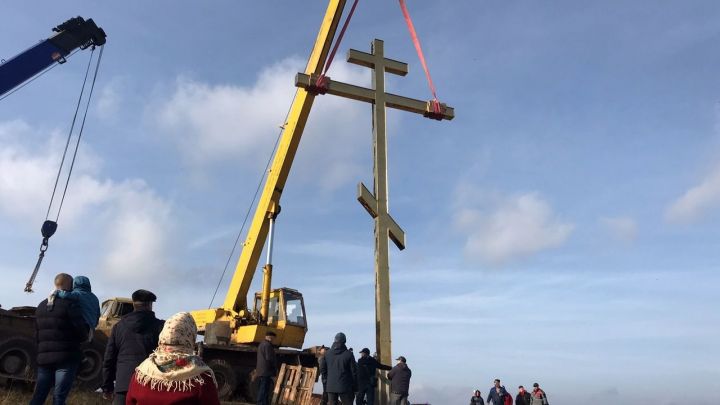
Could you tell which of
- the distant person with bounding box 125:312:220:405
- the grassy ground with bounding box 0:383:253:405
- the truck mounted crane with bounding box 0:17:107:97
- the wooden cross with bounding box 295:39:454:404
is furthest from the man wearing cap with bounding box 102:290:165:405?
the truck mounted crane with bounding box 0:17:107:97

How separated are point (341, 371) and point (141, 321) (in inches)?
197

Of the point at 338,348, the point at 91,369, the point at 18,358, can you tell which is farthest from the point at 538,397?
the point at 18,358

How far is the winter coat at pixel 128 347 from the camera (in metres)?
4.79

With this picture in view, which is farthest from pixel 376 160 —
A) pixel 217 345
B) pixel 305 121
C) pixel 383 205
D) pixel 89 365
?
pixel 89 365

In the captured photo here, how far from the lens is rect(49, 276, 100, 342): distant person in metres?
5.52

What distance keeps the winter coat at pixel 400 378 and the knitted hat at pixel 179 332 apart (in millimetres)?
8357

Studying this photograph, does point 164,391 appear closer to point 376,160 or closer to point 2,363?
point 376,160

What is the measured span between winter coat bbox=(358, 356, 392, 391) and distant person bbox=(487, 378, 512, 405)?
29.0 feet

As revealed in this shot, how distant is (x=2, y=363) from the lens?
1152 cm

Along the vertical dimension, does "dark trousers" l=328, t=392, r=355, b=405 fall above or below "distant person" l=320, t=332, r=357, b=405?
below

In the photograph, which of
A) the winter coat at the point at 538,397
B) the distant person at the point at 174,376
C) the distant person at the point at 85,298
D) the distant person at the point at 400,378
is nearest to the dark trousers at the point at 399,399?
the distant person at the point at 400,378

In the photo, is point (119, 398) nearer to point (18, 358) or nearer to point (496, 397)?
point (18, 358)

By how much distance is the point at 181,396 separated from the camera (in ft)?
9.36

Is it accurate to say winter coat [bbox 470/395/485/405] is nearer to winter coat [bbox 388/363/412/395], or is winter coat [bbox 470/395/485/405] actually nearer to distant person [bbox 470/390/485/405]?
distant person [bbox 470/390/485/405]
